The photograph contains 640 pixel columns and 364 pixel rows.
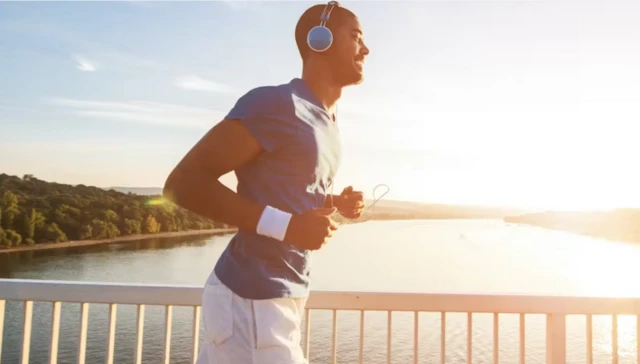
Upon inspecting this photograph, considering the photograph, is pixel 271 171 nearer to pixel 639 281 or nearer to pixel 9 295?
pixel 9 295

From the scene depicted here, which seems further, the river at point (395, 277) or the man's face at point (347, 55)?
the river at point (395, 277)

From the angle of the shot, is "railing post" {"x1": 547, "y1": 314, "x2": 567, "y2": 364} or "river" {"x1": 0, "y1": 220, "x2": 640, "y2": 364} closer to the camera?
"railing post" {"x1": 547, "y1": 314, "x2": 567, "y2": 364}

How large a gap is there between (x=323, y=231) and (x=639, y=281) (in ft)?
180

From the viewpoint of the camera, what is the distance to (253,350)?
39.5 inches

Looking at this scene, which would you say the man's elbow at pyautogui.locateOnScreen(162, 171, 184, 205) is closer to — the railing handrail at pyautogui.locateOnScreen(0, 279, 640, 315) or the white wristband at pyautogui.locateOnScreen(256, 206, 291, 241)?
the white wristband at pyautogui.locateOnScreen(256, 206, 291, 241)

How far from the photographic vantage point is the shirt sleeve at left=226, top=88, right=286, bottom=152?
40.0 inches

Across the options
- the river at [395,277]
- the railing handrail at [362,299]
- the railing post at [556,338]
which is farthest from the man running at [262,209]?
the river at [395,277]

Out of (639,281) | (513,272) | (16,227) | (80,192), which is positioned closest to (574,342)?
(639,281)

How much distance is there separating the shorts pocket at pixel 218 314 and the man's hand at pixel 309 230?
0.17 metres

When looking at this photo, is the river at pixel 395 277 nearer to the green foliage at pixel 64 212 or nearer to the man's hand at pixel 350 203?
the green foliage at pixel 64 212

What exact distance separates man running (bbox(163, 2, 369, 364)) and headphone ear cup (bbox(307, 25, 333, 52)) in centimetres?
10

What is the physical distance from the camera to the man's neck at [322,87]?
1179 mm

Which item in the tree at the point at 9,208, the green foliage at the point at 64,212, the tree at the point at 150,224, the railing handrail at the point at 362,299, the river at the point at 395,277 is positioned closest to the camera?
the railing handrail at the point at 362,299

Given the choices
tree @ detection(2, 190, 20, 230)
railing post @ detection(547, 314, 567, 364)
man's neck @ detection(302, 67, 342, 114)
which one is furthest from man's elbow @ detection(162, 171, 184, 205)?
tree @ detection(2, 190, 20, 230)
